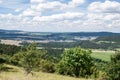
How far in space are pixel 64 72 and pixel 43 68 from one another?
7375 mm

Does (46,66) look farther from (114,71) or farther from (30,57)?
(30,57)

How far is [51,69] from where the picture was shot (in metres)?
100

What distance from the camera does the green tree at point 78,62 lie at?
84.4m

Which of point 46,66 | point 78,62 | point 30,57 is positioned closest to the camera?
point 30,57

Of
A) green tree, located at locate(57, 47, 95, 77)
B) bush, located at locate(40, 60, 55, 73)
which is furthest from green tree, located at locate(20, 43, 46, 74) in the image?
bush, located at locate(40, 60, 55, 73)

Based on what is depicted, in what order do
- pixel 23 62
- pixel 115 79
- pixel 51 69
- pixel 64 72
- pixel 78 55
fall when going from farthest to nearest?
pixel 51 69 → pixel 64 72 → pixel 78 55 → pixel 115 79 → pixel 23 62

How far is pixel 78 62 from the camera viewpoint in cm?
8444

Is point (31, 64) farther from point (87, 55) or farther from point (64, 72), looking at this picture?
point (64, 72)

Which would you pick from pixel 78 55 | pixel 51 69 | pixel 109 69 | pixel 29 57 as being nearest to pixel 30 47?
pixel 29 57

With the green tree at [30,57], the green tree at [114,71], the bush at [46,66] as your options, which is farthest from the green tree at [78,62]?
the green tree at [30,57]

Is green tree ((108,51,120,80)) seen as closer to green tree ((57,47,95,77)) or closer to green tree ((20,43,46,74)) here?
green tree ((57,47,95,77))

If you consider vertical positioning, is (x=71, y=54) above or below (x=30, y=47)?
below

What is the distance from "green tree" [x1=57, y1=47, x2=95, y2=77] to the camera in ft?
277

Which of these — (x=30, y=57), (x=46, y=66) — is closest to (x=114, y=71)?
(x=30, y=57)
